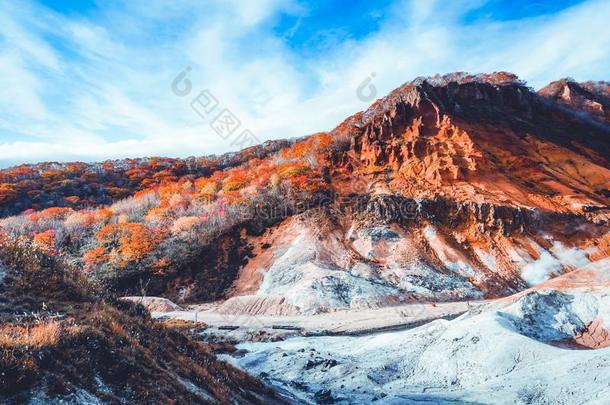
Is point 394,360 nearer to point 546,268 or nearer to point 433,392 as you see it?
point 433,392

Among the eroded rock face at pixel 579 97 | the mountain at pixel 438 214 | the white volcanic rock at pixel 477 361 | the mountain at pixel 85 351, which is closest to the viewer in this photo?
the mountain at pixel 85 351

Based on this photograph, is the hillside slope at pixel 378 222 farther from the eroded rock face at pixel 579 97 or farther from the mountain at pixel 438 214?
the eroded rock face at pixel 579 97

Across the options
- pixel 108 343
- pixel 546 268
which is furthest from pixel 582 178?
pixel 108 343

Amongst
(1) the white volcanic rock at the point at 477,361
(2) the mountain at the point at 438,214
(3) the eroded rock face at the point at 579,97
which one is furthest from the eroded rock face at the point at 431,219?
(3) the eroded rock face at the point at 579,97

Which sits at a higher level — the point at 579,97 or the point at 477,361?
the point at 579,97

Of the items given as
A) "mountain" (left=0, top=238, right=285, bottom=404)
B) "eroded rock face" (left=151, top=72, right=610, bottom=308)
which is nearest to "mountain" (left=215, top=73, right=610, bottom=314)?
"eroded rock face" (left=151, top=72, right=610, bottom=308)

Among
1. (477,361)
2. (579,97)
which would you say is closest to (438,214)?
(477,361)

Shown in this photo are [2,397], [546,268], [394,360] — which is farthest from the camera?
[546,268]

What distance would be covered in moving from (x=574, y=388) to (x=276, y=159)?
69.3m

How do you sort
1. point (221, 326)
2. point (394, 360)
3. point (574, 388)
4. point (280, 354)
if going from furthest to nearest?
1. point (221, 326)
2. point (280, 354)
3. point (394, 360)
4. point (574, 388)

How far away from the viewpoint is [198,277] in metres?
44.7

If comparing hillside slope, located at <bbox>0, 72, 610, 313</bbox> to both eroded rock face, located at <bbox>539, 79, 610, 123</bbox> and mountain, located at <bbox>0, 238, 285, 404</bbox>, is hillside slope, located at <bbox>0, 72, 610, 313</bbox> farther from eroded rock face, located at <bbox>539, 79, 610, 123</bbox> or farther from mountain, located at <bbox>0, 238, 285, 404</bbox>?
mountain, located at <bbox>0, 238, 285, 404</bbox>

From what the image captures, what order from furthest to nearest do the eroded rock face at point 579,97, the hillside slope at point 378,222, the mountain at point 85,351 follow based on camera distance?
the eroded rock face at point 579,97 < the hillside slope at point 378,222 < the mountain at point 85,351

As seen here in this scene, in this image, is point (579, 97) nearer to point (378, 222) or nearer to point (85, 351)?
point (378, 222)
